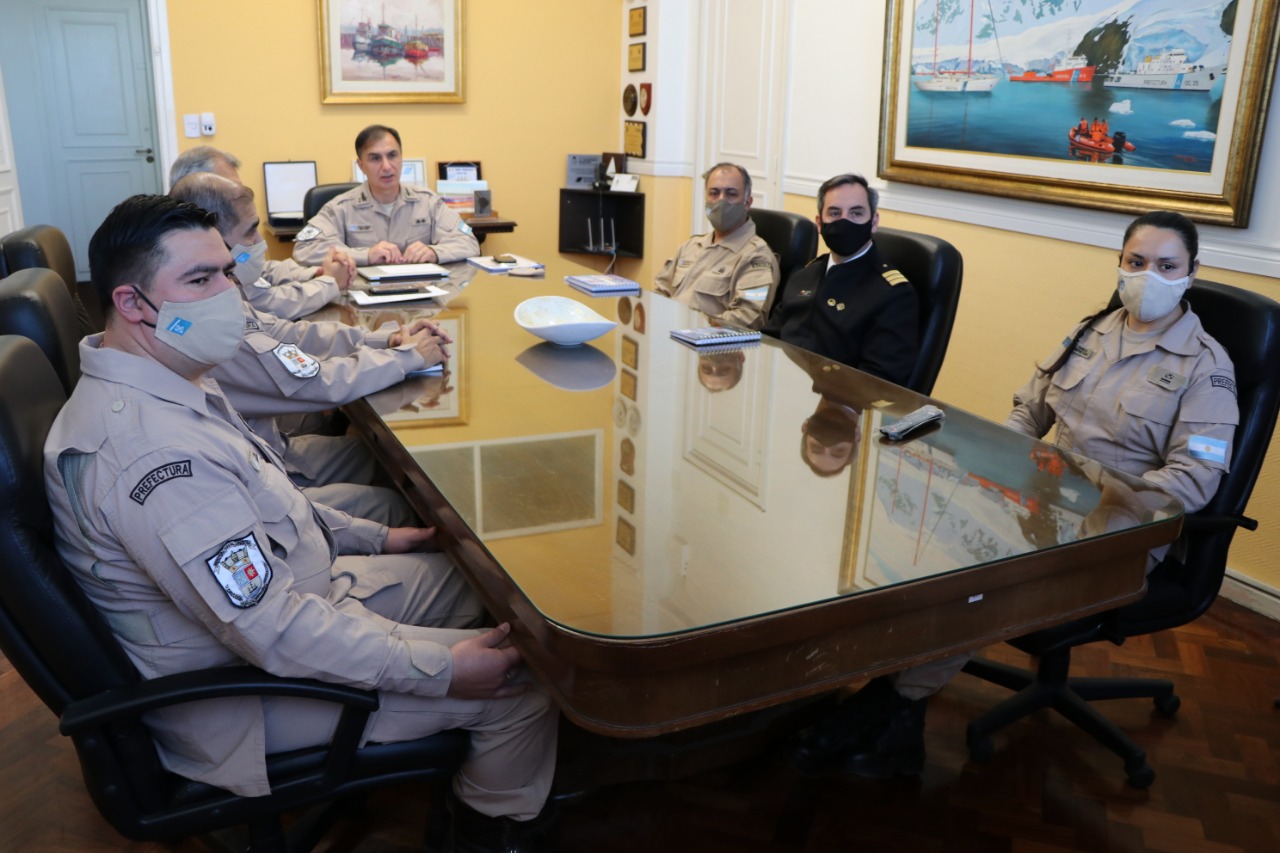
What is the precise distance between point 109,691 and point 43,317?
81cm

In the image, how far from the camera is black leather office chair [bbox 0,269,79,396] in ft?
5.82

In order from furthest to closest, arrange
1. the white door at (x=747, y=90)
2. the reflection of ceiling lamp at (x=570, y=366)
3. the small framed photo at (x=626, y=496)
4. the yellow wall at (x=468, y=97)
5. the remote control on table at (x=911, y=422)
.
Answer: the yellow wall at (x=468, y=97) → the white door at (x=747, y=90) → the reflection of ceiling lamp at (x=570, y=366) → the remote control on table at (x=911, y=422) → the small framed photo at (x=626, y=496)

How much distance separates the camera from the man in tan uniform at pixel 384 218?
13.8ft

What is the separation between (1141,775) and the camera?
218 centimetres

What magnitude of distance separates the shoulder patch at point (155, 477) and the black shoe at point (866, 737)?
1432mm

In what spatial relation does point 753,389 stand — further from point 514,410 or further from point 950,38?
point 950,38

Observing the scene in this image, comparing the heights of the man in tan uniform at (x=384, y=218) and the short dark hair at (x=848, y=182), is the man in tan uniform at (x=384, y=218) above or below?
below

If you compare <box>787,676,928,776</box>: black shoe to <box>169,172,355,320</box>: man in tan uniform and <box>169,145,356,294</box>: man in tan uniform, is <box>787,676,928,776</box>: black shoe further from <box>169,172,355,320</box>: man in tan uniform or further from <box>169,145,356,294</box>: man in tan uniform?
<box>169,145,356,294</box>: man in tan uniform

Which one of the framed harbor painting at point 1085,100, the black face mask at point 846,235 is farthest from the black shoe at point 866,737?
the framed harbor painting at point 1085,100

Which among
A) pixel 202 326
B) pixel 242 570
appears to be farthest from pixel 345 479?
pixel 242 570

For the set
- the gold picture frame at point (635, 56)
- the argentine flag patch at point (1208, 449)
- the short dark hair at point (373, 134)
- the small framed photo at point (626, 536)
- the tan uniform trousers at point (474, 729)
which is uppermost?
the gold picture frame at point (635, 56)

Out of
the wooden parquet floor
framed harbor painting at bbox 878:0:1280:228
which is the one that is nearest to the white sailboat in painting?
framed harbor painting at bbox 878:0:1280:228

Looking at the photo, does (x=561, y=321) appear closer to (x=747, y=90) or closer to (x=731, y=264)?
(x=731, y=264)

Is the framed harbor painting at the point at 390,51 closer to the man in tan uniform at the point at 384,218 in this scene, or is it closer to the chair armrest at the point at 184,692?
the man in tan uniform at the point at 384,218
